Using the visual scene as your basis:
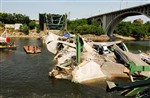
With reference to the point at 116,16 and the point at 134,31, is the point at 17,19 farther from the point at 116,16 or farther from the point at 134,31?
the point at 134,31

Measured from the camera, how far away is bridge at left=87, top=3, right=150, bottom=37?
341 feet

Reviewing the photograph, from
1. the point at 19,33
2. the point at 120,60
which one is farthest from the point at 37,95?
the point at 19,33

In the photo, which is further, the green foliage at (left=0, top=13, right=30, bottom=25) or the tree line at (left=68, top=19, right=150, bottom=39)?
the green foliage at (left=0, top=13, right=30, bottom=25)

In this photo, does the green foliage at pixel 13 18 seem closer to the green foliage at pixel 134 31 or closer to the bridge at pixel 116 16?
the bridge at pixel 116 16

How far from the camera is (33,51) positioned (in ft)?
234

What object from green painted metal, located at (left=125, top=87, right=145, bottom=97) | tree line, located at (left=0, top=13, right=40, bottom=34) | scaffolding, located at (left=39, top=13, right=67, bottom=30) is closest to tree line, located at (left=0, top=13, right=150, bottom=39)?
tree line, located at (left=0, top=13, right=40, bottom=34)

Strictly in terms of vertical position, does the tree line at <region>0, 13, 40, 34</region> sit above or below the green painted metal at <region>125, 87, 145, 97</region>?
above

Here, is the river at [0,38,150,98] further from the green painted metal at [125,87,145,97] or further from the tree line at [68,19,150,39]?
the tree line at [68,19,150,39]

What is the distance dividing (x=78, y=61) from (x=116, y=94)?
13.1 meters

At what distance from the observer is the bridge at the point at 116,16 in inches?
4090

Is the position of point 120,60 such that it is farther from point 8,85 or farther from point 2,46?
point 2,46

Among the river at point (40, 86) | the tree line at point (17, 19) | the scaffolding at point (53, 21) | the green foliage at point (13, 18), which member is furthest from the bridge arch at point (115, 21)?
the river at point (40, 86)

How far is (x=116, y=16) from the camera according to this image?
454 feet

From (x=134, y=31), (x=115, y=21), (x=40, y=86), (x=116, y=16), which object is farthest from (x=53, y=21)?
(x=40, y=86)
